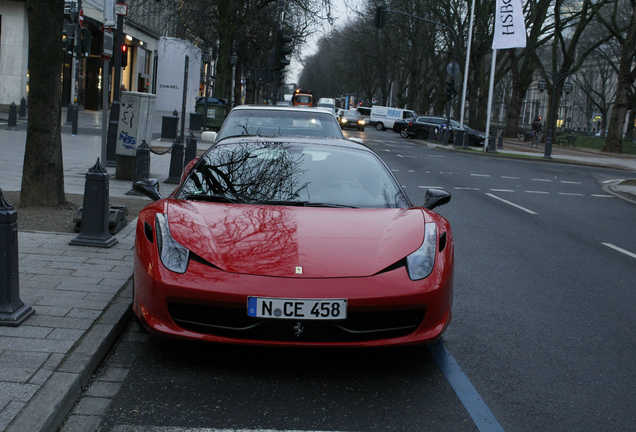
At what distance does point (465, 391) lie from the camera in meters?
4.06

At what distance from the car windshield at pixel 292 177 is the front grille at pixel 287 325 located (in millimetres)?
1060

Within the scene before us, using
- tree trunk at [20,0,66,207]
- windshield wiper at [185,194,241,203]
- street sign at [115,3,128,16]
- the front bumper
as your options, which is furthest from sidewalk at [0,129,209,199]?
the front bumper

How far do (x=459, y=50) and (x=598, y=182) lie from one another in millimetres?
29780

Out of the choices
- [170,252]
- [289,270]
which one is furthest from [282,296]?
[170,252]

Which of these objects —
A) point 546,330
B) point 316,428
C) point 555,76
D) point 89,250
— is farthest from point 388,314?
point 555,76

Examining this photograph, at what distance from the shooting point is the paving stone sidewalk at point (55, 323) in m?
3.42

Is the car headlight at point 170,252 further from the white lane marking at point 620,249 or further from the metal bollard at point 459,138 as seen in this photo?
the metal bollard at point 459,138

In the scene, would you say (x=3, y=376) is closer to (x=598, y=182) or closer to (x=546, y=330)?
(x=546, y=330)

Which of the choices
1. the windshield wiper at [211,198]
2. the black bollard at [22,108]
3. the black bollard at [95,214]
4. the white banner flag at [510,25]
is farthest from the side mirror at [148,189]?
the black bollard at [22,108]

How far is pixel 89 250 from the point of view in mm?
6820

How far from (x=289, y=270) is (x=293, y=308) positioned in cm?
23

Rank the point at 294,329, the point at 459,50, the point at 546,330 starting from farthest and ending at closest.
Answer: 1. the point at 459,50
2. the point at 546,330
3. the point at 294,329

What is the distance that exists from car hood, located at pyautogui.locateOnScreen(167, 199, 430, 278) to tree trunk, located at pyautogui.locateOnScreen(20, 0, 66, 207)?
13.7ft

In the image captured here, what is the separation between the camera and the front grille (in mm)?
3965
